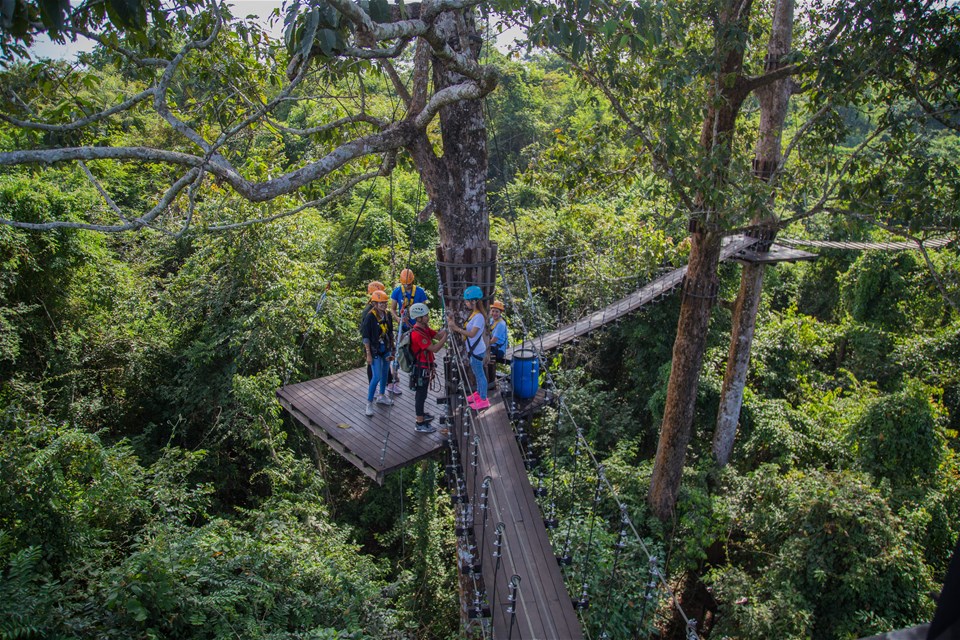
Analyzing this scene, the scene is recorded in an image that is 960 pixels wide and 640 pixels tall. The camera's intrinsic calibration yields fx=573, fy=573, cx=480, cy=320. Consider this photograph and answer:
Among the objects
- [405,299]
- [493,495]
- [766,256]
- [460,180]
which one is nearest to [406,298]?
[405,299]

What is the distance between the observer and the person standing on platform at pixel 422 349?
4.45 metres

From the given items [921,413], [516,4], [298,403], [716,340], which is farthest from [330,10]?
[716,340]

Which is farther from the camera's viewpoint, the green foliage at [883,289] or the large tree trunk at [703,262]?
the green foliage at [883,289]

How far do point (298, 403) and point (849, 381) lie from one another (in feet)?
30.7

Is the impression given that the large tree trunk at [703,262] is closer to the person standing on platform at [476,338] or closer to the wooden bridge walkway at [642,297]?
the wooden bridge walkway at [642,297]

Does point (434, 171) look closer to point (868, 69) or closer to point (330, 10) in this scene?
point (330, 10)

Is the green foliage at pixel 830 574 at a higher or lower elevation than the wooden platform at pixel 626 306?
lower

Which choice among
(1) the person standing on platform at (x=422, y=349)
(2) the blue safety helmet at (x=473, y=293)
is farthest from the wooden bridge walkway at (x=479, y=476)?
(2) the blue safety helmet at (x=473, y=293)

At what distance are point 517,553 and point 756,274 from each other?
523cm

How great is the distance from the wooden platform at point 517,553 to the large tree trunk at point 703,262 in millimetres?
2463

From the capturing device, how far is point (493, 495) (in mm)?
3713

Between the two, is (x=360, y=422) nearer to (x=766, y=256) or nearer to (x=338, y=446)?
(x=338, y=446)

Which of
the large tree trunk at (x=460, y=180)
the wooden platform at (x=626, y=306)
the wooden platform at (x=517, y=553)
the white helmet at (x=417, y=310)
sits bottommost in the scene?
the wooden platform at (x=517, y=553)

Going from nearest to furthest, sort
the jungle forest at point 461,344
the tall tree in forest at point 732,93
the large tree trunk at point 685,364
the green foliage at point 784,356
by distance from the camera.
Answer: the jungle forest at point 461,344 < the tall tree in forest at point 732,93 < the large tree trunk at point 685,364 < the green foliage at point 784,356
